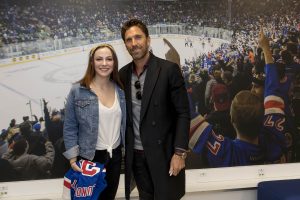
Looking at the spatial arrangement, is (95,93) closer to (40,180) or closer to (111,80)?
(111,80)

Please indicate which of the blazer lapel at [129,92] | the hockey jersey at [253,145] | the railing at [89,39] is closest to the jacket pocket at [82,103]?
the blazer lapel at [129,92]

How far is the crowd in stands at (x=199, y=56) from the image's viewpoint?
82.7 inches

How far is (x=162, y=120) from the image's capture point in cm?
165

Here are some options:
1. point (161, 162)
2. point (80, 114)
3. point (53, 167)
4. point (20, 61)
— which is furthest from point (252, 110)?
point (20, 61)

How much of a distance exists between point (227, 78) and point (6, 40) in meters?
1.58

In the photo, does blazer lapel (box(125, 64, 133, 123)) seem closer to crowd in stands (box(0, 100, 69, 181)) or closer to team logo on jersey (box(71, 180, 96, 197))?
team logo on jersey (box(71, 180, 96, 197))

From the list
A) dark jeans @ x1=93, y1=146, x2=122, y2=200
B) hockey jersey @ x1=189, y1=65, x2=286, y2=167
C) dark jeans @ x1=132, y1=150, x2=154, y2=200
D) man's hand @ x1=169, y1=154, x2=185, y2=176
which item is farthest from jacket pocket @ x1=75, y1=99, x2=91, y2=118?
hockey jersey @ x1=189, y1=65, x2=286, y2=167

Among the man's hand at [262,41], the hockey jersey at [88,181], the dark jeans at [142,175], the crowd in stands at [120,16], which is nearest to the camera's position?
the hockey jersey at [88,181]

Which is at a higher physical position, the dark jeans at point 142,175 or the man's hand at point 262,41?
the man's hand at point 262,41

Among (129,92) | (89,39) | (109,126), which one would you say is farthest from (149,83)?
(89,39)

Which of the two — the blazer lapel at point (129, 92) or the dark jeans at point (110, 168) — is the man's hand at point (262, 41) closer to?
the blazer lapel at point (129, 92)

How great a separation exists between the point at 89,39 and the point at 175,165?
3.58ft

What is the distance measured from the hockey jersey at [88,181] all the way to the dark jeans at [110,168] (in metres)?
0.05

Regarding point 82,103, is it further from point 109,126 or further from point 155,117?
point 155,117
